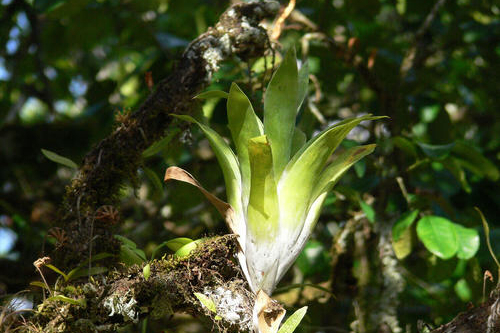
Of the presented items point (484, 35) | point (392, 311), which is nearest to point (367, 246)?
point (392, 311)

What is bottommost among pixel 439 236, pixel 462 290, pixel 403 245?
pixel 462 290

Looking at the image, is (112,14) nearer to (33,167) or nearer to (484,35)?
(33,167)

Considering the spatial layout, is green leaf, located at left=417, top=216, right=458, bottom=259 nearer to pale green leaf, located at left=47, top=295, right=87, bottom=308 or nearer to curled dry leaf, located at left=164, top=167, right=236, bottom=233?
curled dry leaf, located at left=164, top=167, right=236, bottom=233

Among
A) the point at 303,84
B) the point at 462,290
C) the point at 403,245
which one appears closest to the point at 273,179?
the point at 303,84

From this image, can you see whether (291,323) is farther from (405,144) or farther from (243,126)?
(405,144)

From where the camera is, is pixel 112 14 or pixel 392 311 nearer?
pixel 392 311

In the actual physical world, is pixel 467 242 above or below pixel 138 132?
below

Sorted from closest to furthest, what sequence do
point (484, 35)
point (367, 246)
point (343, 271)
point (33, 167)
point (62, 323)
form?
point (62, 323) → point (343, 271) → point (367, 246) → point (484, 35) → point (33, 167)

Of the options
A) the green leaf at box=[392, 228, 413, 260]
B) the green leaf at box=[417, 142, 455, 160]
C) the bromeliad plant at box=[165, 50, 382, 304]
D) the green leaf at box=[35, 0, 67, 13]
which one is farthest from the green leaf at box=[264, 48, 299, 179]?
the green leaf at box=[35, 0, 67, 13]
